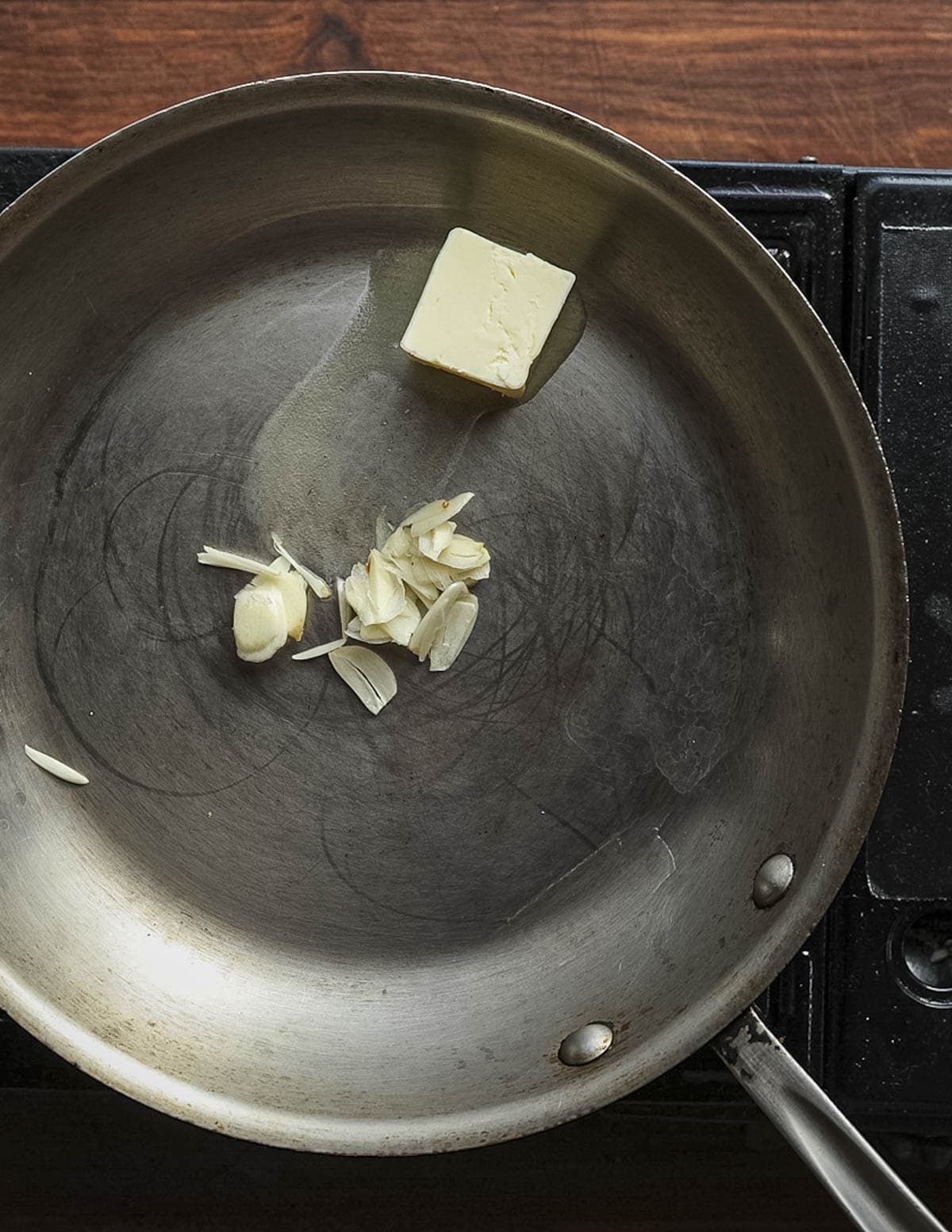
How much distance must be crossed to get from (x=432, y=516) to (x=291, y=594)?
0.09 m

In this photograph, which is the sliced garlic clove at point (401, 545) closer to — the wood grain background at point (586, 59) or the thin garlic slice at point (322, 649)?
→ the thin garlic slice at point (322, 649)

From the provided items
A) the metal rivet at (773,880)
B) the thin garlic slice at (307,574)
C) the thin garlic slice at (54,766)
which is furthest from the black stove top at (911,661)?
the thin garlic slice at (307,574)

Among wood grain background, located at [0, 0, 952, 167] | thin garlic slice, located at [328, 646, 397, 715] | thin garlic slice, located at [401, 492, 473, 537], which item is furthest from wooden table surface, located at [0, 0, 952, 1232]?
thin garlic slice, located at [328, 646, 397, 715]

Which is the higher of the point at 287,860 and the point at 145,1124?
the point at 287,860

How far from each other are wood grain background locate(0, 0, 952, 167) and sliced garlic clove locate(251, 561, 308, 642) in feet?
1.02

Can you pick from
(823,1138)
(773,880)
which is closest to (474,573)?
(773,880)

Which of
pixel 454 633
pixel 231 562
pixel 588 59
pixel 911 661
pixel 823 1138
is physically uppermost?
pixel 588 59

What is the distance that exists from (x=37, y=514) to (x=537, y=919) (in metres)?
0.39

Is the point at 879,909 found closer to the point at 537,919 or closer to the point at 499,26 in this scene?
the point at 537,919

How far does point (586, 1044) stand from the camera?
0.64 metres

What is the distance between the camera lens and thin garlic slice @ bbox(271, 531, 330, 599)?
655 millimetres

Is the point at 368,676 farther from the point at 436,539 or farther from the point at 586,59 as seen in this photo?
the point at 586,59

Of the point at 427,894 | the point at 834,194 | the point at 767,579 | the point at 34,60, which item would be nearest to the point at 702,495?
the point at 767,579

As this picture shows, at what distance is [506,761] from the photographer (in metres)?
0.67
